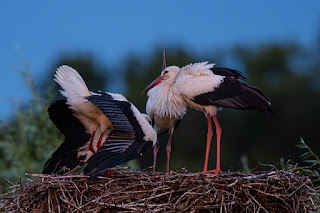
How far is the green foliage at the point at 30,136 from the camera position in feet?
25.4

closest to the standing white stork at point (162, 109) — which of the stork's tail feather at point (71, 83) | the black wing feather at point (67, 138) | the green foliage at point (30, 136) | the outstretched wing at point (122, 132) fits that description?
the outstretched wing at point (122, 132)

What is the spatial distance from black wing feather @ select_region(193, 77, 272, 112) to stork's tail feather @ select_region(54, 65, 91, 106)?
49.9 inches

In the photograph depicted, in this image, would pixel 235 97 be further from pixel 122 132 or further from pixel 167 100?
pixel 122 132

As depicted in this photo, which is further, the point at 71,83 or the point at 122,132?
the point at 71,83

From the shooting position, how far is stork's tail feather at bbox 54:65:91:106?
19.7 ft

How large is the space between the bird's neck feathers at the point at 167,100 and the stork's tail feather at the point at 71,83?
107 cm

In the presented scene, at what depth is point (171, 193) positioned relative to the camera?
5.05 meters

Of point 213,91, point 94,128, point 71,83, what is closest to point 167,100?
point 213,91

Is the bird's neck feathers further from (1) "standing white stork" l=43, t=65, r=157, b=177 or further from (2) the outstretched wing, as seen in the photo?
(2) the outstretched wing

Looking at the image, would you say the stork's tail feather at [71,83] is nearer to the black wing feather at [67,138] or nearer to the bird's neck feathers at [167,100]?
the black wing feather at [67,138]

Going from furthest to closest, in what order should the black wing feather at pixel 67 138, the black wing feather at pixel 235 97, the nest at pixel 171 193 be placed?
1. the black wing feather at pixel 67 138
2. the black wing feather at pixel 235 97
3. the nest at pixel 171 193

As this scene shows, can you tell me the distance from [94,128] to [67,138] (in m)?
0.34

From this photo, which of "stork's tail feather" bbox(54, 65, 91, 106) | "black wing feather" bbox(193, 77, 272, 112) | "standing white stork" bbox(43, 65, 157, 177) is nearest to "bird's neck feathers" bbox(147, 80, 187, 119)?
"black wing feather" bbox(193, 77, 272, 112)

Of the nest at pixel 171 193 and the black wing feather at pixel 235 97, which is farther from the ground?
the black wing feather at pixel 235 97
